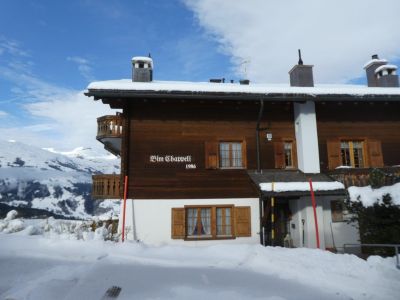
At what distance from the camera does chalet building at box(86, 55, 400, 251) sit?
13273 millimetres

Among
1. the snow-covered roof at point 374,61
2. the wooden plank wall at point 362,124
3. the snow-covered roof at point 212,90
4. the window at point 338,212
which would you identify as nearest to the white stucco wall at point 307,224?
the window at point 338,212

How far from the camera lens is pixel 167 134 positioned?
14.1 meters

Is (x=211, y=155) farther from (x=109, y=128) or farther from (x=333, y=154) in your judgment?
Result: (x=333, y=154)

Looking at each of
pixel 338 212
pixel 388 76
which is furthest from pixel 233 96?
pixel 388 76

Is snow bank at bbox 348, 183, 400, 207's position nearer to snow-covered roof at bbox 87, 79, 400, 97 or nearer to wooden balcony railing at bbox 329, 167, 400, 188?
wooden balcony railing at bbox 329, 167, 400, 188

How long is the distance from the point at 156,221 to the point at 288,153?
6400mm

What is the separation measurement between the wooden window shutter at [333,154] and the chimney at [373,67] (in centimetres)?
563

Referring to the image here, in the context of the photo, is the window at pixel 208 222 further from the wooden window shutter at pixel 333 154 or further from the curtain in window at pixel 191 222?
the wooden window shutter at pixel 333 154

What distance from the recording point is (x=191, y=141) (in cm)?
1417

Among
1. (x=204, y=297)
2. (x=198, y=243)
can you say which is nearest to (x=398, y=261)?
(x=204, y=297)

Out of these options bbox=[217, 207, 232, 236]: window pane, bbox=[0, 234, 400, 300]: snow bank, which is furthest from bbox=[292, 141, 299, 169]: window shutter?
bbox=[0, 234, 400, 300]: snow bank

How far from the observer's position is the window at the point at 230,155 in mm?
14328

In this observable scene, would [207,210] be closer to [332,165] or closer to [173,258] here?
[173,258]

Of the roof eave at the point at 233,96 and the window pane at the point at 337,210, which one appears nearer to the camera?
the roof eave at the point at 233,96
